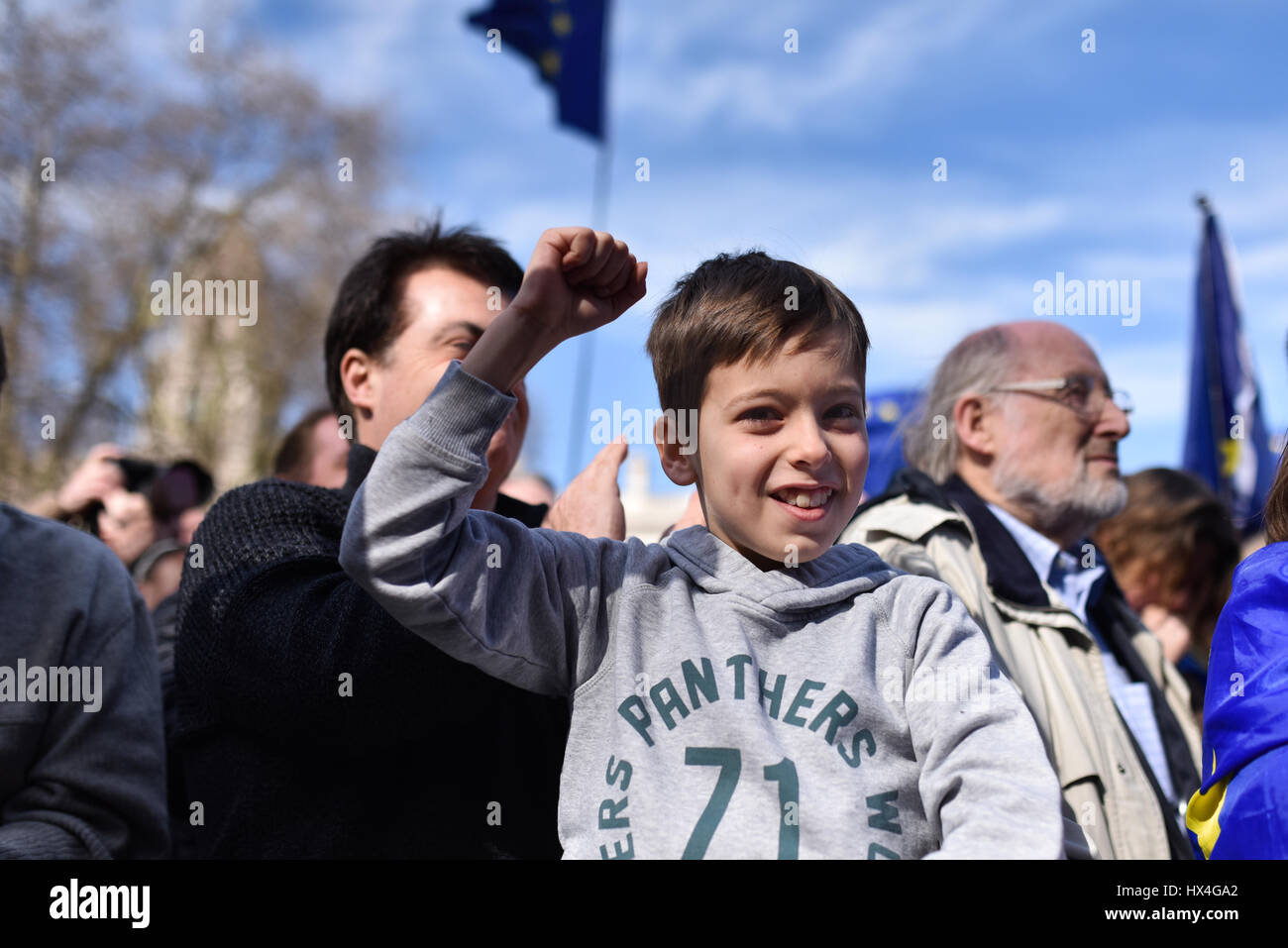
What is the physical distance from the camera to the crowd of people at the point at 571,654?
5.10 ft

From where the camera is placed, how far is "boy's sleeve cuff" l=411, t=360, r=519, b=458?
1524 mm

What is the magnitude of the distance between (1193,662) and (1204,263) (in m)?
2.91

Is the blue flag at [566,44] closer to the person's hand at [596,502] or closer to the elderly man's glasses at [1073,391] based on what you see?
the elderly man's glasses at [1073,391]

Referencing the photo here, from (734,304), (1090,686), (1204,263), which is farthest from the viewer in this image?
(1204,263)

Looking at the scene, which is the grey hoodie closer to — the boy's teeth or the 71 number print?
the 71 number print

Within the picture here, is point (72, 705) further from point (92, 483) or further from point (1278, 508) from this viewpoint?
point (92, 483)

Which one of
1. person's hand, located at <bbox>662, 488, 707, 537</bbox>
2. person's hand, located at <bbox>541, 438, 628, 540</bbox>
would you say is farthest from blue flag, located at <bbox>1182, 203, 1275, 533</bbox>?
person's hand, located at <bbox>541, 438, 628, 540</bbox>

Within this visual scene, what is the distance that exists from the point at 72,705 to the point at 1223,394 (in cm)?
610

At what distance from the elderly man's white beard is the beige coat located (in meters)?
0.46

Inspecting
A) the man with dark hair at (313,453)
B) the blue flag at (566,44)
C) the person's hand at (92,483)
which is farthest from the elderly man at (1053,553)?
the blue flag at (566,44)

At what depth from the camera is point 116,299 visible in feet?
58.3

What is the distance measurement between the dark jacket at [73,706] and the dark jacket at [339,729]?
30 cm
